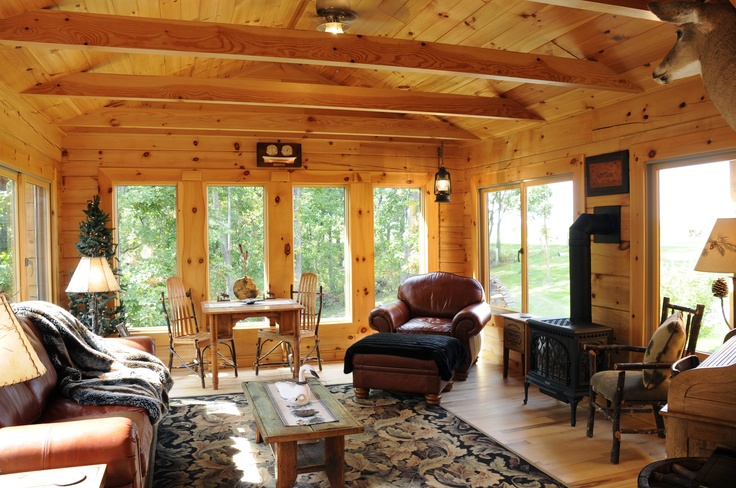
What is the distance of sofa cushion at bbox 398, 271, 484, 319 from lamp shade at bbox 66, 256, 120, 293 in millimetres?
2987

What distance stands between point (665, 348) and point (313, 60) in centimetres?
273

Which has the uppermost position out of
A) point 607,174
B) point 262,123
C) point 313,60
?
point 262,123

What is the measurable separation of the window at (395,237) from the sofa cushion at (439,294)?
566mm

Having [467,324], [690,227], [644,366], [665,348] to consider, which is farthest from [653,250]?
[467,324]

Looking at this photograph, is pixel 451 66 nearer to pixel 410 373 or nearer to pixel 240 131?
pixel 410 373

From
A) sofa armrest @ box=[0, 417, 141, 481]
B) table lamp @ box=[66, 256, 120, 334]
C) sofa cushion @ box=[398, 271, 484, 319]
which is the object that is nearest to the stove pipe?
sofa cushion @ box=[398, 271, 484, 319]

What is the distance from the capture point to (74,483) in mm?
2012

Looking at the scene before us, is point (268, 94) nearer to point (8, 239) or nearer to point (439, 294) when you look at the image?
point (8, 239)

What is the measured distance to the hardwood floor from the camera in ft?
11.2

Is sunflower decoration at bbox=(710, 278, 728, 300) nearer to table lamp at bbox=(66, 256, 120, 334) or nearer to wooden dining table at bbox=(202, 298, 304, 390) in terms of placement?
wooden dining table at bbox=(202, 298, 304, 390)

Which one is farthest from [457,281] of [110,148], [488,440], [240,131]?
[110,148]

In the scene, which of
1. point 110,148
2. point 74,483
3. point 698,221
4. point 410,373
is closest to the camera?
point 74,483

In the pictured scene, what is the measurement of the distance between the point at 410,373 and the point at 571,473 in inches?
64.1

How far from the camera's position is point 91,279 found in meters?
4.37
